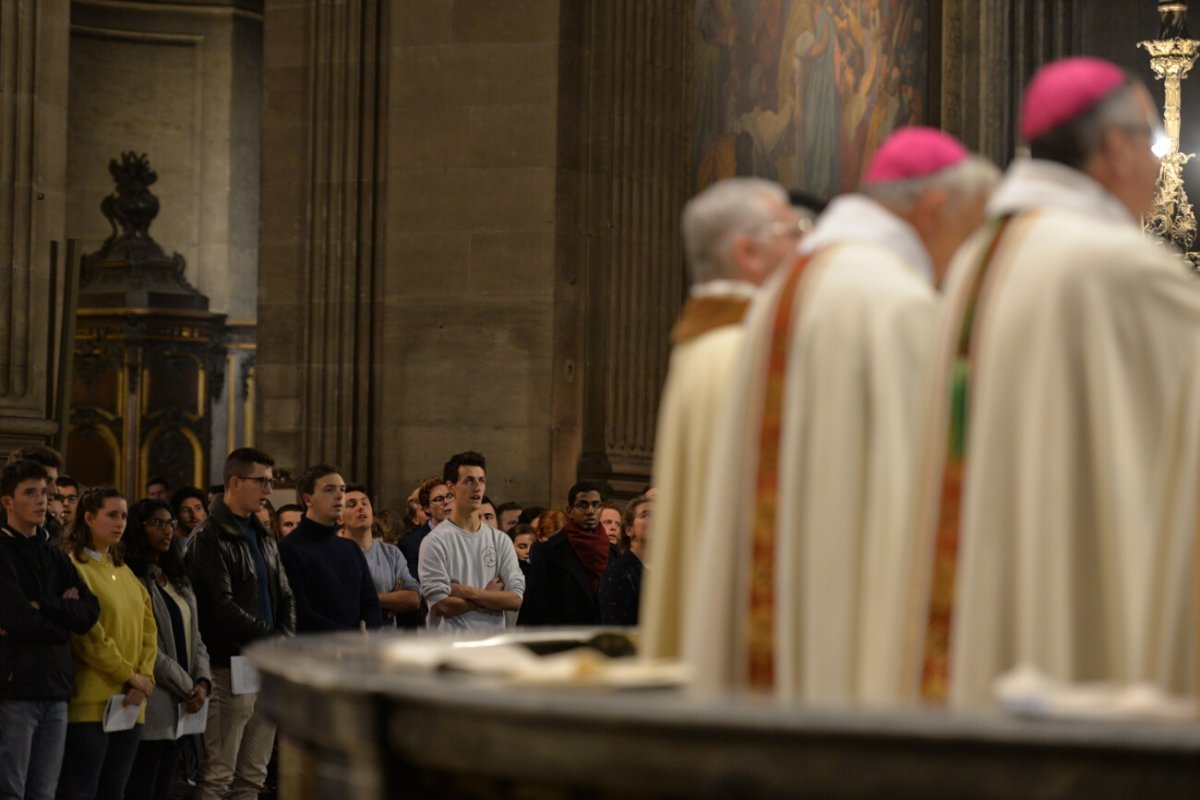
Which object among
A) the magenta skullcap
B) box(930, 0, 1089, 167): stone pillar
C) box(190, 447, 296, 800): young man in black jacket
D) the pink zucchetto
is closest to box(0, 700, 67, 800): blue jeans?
box(190, 447, 296, 800): young man in black jacket

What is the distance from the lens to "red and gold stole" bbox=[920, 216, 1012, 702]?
4.18 metres

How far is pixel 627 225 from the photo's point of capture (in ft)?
52.0

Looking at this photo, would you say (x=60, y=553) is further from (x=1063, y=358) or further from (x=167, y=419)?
(x=167, y=419)

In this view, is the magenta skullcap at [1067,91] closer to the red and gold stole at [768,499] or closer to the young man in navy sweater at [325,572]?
the red and gold stole at [768,499]

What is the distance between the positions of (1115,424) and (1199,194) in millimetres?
18656

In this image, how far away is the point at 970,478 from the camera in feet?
13.7

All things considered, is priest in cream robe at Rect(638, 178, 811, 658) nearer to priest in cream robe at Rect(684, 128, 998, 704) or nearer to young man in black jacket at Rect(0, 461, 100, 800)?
priest in cream robe at Rect(684, 128, 998, 704)

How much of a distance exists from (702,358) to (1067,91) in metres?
1.09

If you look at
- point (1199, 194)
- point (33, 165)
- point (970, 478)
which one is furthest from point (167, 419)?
point (970, 478)

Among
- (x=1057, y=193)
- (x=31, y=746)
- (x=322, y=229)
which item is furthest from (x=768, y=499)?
(x=322, y=229)

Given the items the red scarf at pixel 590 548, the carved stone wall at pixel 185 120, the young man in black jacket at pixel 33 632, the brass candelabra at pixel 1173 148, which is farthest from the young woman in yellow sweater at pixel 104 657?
the carved stone wall at pixel 185 120

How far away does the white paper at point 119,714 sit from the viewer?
9.14 m

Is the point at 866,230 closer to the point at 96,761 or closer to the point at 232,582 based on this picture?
the point at 96,761

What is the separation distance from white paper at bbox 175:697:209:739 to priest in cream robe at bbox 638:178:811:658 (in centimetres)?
525
